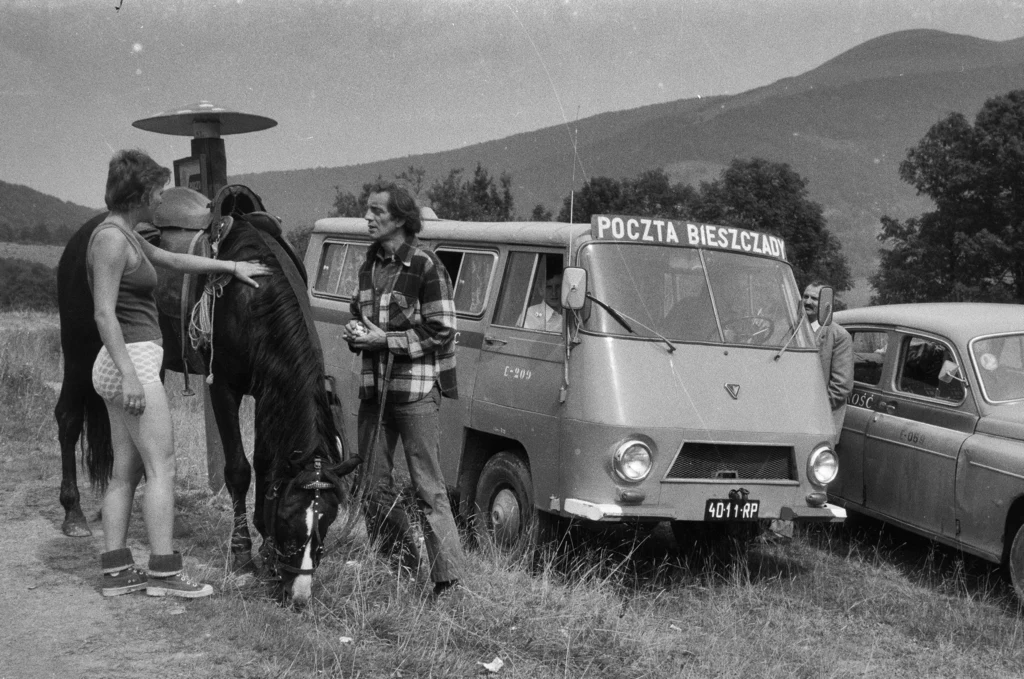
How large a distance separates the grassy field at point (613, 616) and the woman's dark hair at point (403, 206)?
164cm

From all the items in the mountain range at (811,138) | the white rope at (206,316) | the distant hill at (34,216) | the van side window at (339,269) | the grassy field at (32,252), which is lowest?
the white rope at (206,316)

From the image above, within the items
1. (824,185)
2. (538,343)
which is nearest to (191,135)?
(538,343)

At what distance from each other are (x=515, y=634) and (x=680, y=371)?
7.00 ft

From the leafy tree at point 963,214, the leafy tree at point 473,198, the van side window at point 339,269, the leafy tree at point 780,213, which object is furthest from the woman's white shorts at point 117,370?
the leafy tree at point 780,213

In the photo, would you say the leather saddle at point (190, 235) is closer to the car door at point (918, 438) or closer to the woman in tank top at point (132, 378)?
the woman in tank top at point (132, 378)

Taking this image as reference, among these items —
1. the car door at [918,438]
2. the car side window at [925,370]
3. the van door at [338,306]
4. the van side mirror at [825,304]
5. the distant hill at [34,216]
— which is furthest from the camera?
the distant hill at [34,216]

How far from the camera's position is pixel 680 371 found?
6.33 m

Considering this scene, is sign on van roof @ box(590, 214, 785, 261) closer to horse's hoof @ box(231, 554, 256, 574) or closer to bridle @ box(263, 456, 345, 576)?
bridle @ box(263, 456, 345, 576)

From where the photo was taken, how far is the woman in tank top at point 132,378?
15.4 ft

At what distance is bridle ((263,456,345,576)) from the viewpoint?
4516mm

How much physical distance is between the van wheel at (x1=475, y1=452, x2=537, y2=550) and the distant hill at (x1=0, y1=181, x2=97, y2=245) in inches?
1429

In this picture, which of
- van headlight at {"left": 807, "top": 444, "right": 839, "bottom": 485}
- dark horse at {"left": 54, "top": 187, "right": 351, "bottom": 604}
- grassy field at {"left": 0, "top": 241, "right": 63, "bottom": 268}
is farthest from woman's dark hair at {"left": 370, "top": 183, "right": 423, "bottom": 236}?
grassy field at {"left": 0, "top": 241, "right": 63, "bottom": 268}

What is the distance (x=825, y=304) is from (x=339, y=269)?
4.25 meters

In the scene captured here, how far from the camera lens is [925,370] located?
293 inches
